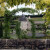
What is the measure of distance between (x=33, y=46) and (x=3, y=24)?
197cm

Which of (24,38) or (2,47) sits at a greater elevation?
(24,38)

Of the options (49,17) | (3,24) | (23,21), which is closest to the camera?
(49,17)

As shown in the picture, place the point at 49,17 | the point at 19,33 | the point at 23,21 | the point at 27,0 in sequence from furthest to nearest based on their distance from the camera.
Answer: the point at 23,21 → the point at 19,33 → the point at 49,17 → the point at 27,0

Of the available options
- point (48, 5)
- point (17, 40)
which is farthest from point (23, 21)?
point (48, 5)

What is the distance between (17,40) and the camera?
16.9ft

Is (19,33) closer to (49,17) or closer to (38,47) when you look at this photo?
(38,47)

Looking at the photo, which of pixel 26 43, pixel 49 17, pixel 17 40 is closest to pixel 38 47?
pixel 26 43

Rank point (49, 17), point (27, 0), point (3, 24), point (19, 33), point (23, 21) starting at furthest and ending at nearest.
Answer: point (23, 21) < point (3, 24) < point (19, 33) < point (49, 17) < point (27, 0)

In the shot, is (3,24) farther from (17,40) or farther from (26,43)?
(26,43)

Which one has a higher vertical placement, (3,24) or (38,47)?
(3,24)

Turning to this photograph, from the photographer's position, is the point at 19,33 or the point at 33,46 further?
the point at 19,33

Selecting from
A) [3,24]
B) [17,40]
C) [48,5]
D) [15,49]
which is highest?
[48,5]

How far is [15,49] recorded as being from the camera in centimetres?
515

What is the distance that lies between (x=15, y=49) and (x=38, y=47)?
103 cm
